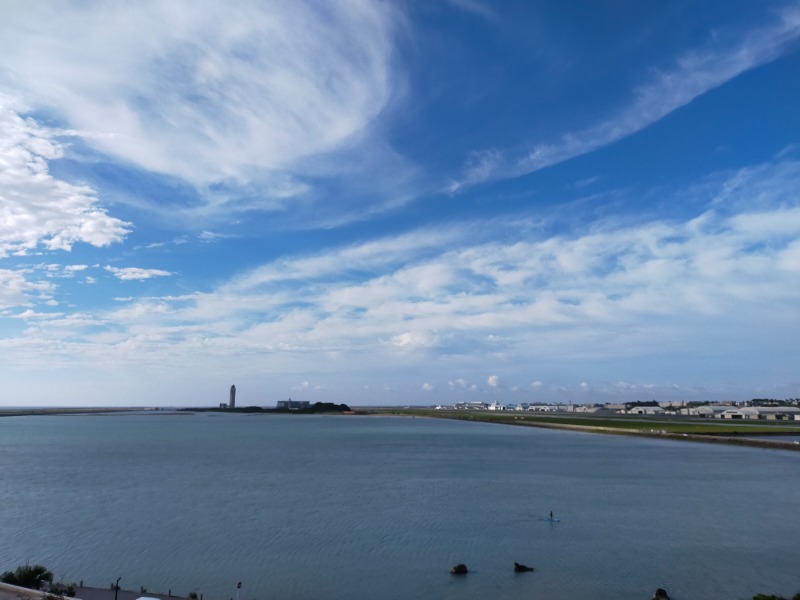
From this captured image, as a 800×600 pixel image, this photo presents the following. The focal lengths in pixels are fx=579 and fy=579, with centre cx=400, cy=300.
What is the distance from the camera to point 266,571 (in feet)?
70.8

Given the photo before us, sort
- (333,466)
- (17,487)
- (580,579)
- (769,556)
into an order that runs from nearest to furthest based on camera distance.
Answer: (580,579)
(769,556)
(17,487)
(333,466)

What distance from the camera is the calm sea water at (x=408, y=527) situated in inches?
816

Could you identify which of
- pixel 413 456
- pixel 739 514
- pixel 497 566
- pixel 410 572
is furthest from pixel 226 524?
pixel 413 456

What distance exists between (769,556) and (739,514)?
866cm

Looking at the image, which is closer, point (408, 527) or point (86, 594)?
point (86, 594)

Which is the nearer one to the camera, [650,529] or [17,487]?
[650,529]

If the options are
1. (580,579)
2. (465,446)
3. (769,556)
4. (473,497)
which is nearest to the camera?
(580,579)

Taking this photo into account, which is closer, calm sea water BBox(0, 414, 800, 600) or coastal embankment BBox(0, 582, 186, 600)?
coastal embankment BBox(0, 582, 186, 600)

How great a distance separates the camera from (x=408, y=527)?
93.9ft

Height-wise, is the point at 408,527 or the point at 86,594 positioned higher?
the point at 86,594

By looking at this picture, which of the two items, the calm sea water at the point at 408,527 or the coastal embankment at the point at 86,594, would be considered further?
the calm sea water at the point at 408,527

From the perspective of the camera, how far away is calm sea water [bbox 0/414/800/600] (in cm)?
2073

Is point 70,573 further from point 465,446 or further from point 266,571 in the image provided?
point 465,446

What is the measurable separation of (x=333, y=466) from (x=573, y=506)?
81.1 feet
